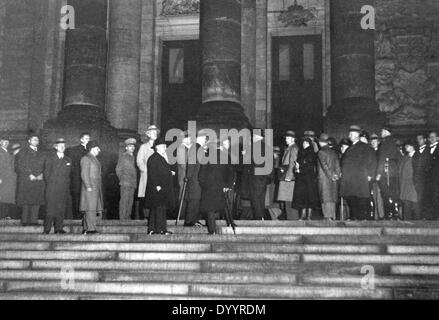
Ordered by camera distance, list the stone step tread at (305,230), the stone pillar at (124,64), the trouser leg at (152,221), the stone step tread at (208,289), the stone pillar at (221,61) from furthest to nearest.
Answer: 1. the stone pillar at (124,64)
2. the stone pillar at (221,61)
3. the trouser leg at (152,221)
4. the stone step tread at (305,230)
5. the stone step tread at (208,289)

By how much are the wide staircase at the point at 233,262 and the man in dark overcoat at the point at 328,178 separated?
3.98ft

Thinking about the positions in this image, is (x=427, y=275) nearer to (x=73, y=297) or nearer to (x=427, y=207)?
(x=427, y=207)

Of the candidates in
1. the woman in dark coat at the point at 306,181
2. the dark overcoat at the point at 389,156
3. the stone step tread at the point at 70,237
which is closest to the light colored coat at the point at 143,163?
A: the stone step tread at the point at 70,237

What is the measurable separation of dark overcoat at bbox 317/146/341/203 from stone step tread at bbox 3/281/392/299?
3860mm

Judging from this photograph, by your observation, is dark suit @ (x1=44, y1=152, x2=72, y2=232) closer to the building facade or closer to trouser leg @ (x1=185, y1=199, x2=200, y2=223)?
trouser leg @ (x1=185, y1=199, x2=200, y2=223)

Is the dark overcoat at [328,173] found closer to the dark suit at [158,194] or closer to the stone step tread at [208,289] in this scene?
the dark suit at [158,194]

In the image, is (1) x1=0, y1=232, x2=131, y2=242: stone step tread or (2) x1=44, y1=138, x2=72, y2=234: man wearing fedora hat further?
(2) x1=44, y1=138, x2=72, y2=234: man wearing fedora hat

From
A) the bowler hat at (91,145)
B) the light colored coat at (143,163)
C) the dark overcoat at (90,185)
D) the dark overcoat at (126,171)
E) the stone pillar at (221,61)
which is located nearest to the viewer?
the dark overcoat at (90,185)

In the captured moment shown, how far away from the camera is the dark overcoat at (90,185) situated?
11.5 m

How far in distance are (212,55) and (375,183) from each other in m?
5.58

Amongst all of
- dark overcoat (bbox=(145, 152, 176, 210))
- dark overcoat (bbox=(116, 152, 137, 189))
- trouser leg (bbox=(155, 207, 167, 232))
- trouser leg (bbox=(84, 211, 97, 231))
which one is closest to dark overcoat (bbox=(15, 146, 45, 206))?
trouser leg (bbox=(84, 211, 97, 231))

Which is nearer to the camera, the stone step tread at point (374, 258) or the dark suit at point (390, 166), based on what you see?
the stone step tread at point (374, 258)

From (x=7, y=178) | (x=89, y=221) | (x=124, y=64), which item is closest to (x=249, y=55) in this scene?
(x=124, y=64)

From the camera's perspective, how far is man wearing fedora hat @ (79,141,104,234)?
37.6ft
